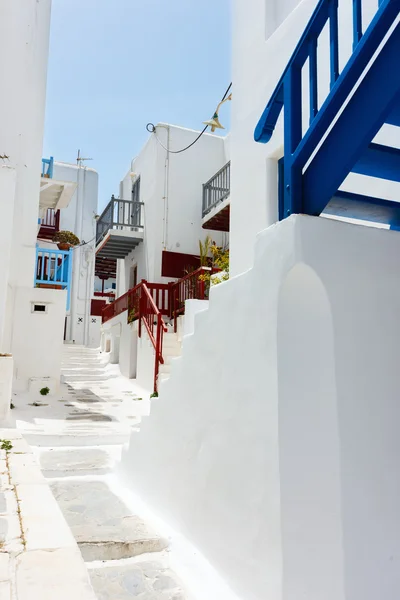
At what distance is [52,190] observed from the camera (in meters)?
14.9

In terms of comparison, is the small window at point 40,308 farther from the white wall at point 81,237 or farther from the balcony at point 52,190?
the white wall at point 81,237

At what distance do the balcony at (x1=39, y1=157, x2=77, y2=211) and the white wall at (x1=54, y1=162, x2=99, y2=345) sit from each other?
5540mm

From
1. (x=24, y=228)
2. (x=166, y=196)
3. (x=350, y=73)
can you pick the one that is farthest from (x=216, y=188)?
(x=350, y=73)

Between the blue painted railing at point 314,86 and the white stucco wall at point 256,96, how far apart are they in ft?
10.5

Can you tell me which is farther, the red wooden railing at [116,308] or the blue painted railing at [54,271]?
the red wooden railing at [116,308]

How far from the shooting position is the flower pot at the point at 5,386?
683cm

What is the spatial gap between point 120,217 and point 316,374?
16575 millimetres

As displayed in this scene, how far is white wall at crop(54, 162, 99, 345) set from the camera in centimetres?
2173

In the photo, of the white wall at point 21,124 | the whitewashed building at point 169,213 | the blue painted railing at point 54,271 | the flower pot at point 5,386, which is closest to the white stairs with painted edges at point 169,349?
the blue painted railing at point 54,271

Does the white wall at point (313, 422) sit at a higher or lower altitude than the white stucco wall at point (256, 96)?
lower

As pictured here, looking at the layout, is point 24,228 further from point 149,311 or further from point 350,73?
point 350,73

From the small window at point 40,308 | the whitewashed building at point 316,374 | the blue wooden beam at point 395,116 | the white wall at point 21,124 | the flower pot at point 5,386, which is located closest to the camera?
the whitewashed building at point 316,374

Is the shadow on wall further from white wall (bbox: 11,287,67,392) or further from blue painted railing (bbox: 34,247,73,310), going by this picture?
blue painted railing (bbox: 34,247,73,310)

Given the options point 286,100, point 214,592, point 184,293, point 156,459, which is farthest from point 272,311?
point 184,293
